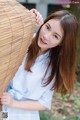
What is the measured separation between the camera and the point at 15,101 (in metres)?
1.36

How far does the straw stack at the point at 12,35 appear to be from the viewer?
794 mm

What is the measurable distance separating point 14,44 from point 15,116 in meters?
0.67

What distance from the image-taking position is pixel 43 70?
144 centimetres

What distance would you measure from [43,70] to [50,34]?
10.2 inches

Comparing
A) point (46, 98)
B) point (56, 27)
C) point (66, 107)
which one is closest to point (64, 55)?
point (56, 27)

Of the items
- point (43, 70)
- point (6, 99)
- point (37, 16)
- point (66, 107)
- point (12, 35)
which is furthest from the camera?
point (66, 107)

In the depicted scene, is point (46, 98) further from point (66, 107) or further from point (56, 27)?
point (66, 107)

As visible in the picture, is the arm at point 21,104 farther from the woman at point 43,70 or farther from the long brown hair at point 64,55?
the long brown hair at point 64,55

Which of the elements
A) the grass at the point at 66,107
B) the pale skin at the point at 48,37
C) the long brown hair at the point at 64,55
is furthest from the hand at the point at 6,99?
the grass at the point at 66,107

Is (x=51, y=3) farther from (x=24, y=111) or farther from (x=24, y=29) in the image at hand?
(x=24, y=29)

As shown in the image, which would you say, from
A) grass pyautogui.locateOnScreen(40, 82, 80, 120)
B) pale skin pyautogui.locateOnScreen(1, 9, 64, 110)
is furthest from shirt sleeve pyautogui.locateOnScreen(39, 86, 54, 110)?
grass pyautogui.locateOnScreen(40, 82, 80, 120)

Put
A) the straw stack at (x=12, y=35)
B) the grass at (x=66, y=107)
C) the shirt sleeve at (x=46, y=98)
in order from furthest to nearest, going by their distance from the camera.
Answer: the grass at (x=66, y=107) → the shirt sleeve at (x=46, y=98) → the straw stack at (x=12, y=35)

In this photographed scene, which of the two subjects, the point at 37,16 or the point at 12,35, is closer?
the point at 12,35

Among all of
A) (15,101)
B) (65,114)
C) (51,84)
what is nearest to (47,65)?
(51,84)
